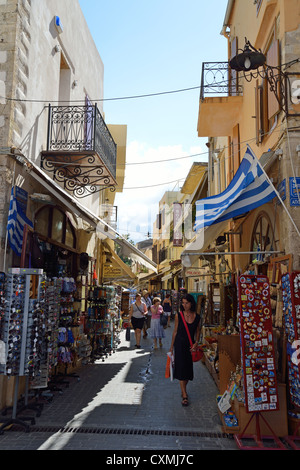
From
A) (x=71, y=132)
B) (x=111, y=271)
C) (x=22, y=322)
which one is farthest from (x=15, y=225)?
(x=111, y=271)

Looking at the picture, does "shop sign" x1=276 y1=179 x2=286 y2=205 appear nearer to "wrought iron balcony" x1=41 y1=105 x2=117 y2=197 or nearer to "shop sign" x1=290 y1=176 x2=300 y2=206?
"shop sign" x1=290 y1=176 x2=300 y2=206

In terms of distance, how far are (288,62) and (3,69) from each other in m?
4.83

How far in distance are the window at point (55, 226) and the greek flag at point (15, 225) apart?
3.32 feet

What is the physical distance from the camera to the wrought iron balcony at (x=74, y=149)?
8.58m

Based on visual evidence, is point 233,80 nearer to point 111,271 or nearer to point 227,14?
point 227,14

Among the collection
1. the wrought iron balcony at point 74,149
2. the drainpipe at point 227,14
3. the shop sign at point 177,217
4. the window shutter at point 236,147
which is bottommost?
the wrought iron balcony at point 74,149

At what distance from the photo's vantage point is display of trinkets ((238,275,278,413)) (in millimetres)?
5082

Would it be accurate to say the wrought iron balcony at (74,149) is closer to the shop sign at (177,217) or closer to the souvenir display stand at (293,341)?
the souvenir display stand at (293,341)

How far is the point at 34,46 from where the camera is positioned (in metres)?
7.84

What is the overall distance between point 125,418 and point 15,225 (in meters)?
3.56

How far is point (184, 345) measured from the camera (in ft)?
22.9

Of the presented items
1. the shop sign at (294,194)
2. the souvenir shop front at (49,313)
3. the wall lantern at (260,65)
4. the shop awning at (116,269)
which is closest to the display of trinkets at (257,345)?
the shop sign at (294,194)

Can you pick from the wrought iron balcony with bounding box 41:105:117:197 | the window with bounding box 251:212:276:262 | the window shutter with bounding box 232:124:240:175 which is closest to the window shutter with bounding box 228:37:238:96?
the window shutter with bounding box 232:124:240:175
